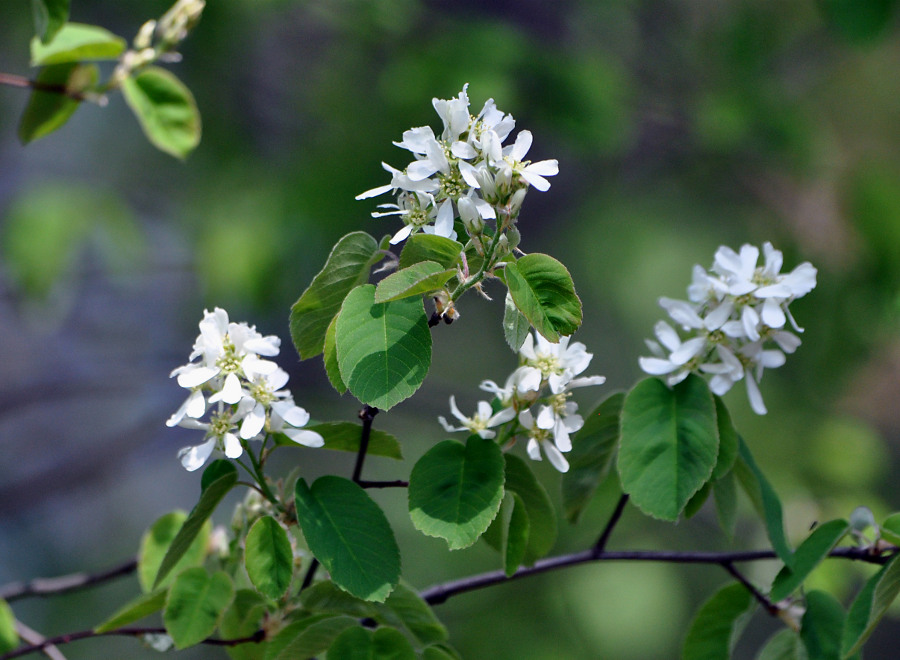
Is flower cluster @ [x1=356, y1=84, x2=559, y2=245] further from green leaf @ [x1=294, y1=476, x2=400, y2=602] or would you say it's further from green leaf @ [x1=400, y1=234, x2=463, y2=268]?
green leaf @ [x1=294, y1=476, x2=400, y2=602]

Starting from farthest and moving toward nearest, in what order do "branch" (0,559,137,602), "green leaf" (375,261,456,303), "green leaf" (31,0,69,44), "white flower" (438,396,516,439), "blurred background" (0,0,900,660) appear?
"blurred background" (0,0,900,660) → "branch" (0,559,137,602) → "green leaf" (31,0,69,44) → "white flower" (438,396,516,439) → "green leaf" (375,261,456,303)

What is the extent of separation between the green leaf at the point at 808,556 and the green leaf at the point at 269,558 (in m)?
0.36

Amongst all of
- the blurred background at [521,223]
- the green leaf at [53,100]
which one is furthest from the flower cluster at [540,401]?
the blurred background at [521,223]

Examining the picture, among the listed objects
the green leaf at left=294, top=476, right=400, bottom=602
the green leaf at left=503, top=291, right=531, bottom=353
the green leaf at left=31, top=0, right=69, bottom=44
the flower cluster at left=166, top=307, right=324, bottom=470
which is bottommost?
the green leaf at left=294, top=476, right=400, bottom=602

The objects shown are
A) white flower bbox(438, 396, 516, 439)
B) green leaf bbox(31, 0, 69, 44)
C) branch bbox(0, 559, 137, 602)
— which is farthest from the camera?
branch bbox(0, 559, 137, 602)

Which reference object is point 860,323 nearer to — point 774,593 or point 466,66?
point 466,66

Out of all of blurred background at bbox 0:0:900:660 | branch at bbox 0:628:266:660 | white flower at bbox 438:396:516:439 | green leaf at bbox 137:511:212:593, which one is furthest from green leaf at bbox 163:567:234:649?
blurred background at bbox 0:0:900:660

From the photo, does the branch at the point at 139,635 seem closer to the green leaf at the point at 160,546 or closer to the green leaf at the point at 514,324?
the green leaf at the point at 160,546

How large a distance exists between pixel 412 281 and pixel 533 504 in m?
0.24

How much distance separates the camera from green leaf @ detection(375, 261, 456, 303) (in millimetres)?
491

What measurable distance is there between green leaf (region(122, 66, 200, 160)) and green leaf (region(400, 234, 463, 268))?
1.53ft

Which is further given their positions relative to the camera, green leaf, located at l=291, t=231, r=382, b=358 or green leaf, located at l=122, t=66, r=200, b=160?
green leaf, located at l=122, t=66, r=200, b=160

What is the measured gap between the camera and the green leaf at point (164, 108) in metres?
0.90

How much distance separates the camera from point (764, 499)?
2.22 feet
